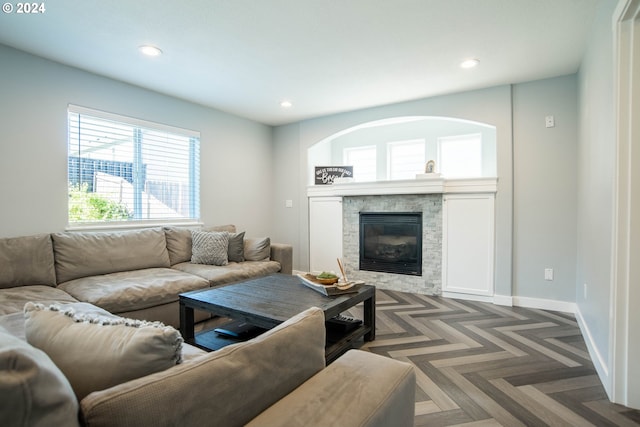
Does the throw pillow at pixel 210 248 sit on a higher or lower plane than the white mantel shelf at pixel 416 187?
lower

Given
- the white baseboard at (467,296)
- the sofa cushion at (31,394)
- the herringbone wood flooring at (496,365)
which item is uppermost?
the sofa cushion at (31,394)

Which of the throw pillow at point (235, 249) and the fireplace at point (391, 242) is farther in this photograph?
the fireplace at point (391, 242)

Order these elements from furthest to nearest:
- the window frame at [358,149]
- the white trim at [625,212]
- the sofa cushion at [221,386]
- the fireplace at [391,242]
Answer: the window frame at [358,149], the fireplace at [391,242], the white trim at [625,212], the sofa cushion at [221,386]

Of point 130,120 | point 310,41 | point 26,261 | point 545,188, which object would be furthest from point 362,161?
point 26,261

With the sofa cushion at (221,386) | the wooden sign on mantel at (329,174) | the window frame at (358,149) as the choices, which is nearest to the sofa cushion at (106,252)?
the wooden sign on mantel at (329,174)

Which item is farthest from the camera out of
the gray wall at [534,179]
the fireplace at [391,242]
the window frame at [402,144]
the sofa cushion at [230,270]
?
the window frame at [402,144]

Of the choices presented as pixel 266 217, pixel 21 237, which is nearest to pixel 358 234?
pixel 266 217

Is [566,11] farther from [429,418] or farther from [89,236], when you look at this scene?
[89,236]

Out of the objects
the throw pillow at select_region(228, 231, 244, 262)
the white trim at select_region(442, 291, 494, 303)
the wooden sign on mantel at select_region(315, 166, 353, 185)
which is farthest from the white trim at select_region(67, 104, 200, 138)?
the white trim at select_region(442, 291, 494, 303)

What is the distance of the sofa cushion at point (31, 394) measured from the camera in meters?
0.49

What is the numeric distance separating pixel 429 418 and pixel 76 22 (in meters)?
3.47

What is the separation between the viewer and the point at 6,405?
48cm

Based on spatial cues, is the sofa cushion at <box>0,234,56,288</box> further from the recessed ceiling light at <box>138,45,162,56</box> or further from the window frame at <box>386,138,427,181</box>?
the window frame at <box>386,138,427,181</box>

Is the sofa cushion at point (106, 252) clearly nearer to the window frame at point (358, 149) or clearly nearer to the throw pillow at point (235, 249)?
the throw pillow at point (235, 249)
